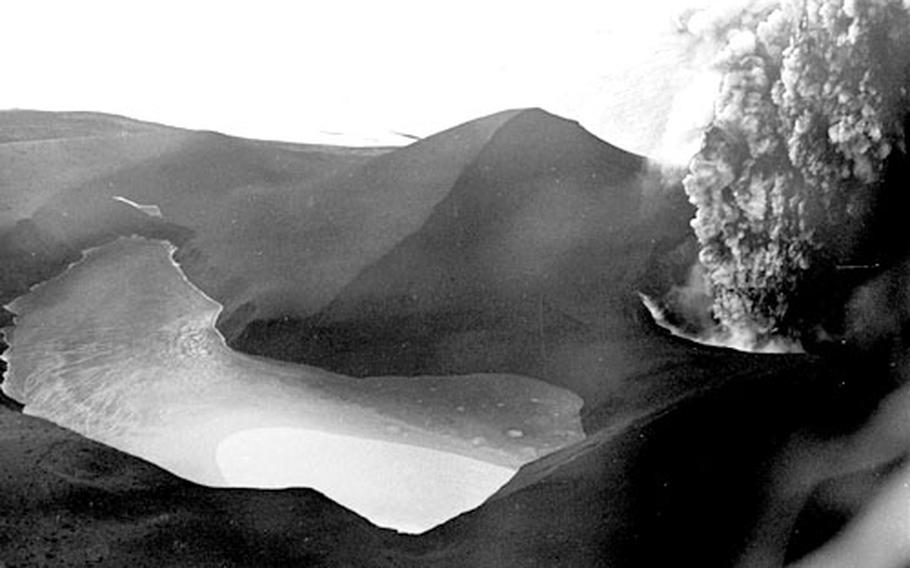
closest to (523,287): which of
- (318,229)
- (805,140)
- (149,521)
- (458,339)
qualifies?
(458,339)

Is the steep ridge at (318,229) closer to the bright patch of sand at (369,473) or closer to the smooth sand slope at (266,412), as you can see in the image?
the smooth sand slope at (266,412)

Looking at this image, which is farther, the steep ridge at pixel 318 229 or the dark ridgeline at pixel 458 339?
the steep ridge at pixel 318 229

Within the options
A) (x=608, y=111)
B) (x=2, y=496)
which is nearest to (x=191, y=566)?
(x=2, y=496)

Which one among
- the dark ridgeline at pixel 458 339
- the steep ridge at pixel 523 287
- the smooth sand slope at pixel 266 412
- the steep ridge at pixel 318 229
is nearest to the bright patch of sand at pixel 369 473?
the smooth sand slope at pixel 266 412

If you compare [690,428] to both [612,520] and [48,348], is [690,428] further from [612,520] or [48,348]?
[48,348]

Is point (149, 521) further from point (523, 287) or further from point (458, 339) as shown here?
point (523, 287)
